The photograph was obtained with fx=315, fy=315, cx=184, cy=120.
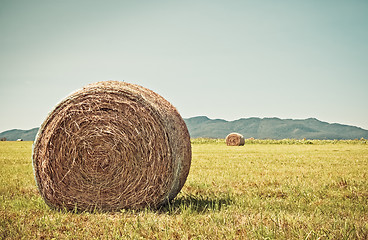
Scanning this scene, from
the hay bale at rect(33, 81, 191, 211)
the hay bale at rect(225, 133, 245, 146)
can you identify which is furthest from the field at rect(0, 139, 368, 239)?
the hay bale at rect(225, 133, 245, 146)

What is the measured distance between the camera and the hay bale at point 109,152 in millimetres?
5105

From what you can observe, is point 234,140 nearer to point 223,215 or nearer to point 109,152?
point 109,152

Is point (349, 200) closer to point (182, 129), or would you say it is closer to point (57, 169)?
point (182, 129)

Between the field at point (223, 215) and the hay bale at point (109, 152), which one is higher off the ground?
the hay bale at point (109, 152)

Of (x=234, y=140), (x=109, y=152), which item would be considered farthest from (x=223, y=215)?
(x=234, y=140)

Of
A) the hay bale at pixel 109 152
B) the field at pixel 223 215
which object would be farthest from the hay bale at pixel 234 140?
the hay bale at pixel 109 152

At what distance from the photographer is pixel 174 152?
5105mm

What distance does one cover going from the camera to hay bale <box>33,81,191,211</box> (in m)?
5.11

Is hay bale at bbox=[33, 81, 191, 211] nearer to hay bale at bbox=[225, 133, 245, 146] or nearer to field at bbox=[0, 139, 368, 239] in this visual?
field at bbox=[0, 139, 368, 239]

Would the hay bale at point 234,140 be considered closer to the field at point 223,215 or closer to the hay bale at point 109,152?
the field at point 223,215

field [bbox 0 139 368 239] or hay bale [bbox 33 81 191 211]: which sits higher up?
hay bale [bbox 33 81 191 211]

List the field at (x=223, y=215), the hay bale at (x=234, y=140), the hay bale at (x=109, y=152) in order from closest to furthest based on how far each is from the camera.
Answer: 1. the field at (x=223, y=215)
2. the hay bale at (x=109, y=152)
3. the hay bale at (x=234, y=140)

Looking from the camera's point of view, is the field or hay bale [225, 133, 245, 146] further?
hay bale [225, 133, 245, 146]

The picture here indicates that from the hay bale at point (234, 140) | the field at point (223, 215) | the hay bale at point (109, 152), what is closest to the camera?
the field at point (223, 215)
